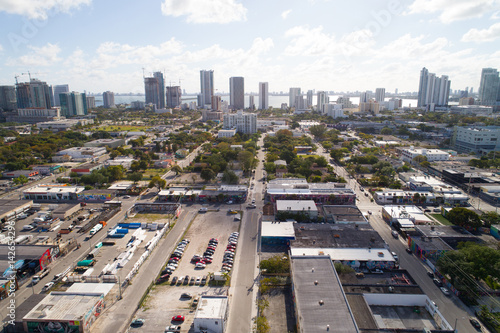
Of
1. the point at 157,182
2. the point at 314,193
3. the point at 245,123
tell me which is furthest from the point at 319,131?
the point at 157,182

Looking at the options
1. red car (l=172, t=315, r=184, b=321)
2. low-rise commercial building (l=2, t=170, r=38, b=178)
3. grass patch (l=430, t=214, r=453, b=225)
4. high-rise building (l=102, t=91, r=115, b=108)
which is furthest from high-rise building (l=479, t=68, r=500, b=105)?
high-rise building (l=102, t=91, r=115, b=108)

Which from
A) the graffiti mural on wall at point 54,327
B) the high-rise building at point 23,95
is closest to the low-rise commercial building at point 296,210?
the graffiti mural on wall at point 54,327

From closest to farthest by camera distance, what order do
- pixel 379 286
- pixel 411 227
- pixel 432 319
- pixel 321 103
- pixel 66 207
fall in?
pixel 432 319, pixel 379 286, pixel 411 227, pixel 66 207, pixel 321 103

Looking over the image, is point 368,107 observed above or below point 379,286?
above

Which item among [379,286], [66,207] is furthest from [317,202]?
[66,207]

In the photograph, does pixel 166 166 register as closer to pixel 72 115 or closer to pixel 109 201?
pixel 109 201

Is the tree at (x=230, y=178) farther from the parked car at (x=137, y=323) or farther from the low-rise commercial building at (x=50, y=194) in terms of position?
the parked car at (x=137, y=323)

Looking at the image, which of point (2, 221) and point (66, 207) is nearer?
point (2, 221)
